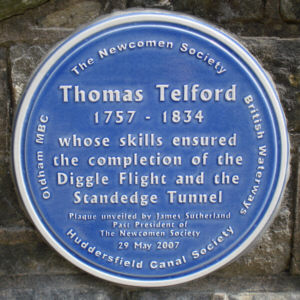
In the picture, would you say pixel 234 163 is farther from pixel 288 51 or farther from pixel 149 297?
pixel 149 297

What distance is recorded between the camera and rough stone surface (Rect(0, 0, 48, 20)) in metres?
1.19

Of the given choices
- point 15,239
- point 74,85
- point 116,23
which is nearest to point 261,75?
point 116,23

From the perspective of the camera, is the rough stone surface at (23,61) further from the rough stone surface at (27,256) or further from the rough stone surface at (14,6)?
the rough stone surface at (27,256)

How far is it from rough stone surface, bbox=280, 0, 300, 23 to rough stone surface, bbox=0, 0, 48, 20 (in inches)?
29.6

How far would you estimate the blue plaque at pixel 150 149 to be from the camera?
47.6 inches

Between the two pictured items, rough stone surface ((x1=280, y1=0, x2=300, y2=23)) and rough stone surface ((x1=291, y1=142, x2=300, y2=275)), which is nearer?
rough stone surface ((x1=280, y1=0, x2=300, y2=23))

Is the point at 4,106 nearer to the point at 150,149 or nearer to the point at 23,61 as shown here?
the point at 23,61

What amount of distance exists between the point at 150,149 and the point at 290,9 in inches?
24.7

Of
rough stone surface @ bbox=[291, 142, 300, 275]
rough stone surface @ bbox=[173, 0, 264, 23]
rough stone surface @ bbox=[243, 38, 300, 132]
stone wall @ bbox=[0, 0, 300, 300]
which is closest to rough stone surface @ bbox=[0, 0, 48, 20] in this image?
stone wall @ bbox=[0, 0, 300, 300]

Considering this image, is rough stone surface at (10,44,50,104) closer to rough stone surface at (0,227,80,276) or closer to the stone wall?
the stone wall

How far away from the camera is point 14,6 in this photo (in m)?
1.20

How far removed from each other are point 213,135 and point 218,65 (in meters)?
0.22

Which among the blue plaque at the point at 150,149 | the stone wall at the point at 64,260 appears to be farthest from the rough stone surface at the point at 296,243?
the blue plaque at the point at 150,149

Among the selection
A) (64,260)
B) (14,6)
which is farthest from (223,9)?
(64,260)
